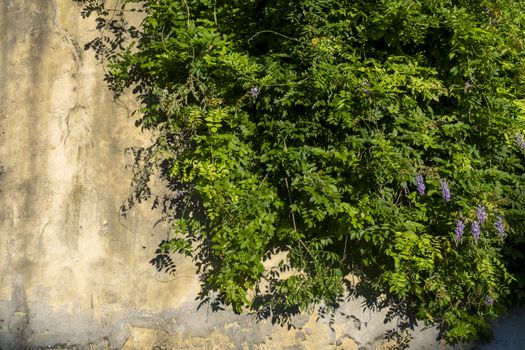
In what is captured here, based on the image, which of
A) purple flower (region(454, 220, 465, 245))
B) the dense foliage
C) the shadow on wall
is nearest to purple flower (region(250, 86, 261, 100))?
the dense foliage

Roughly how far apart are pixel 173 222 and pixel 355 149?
1445mm

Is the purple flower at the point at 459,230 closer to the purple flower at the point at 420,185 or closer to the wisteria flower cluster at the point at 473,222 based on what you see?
the wisteria flower cluster at the point at 473,222

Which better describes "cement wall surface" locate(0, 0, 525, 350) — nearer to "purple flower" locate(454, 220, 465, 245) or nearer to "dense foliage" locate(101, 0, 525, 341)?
"dense foliage" locate(101, 0, 525, 341)

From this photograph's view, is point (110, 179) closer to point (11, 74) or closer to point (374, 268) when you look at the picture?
point (11, 74)

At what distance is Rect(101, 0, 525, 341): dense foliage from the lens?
3793mm

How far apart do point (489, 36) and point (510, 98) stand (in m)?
0.51

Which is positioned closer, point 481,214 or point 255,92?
point 481,214

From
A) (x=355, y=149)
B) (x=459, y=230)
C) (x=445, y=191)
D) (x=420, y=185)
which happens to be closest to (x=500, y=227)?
(x=459, y=230)

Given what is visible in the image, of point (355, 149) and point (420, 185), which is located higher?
point (355, 149)

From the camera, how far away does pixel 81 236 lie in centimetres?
428

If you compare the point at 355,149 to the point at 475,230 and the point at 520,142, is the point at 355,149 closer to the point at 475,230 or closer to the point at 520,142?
the point at 475,230

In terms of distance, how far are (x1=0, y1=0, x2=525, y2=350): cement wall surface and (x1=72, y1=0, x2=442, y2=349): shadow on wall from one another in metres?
0.04

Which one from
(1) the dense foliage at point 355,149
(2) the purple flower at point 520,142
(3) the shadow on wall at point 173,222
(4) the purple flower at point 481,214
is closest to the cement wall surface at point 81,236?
(3) the shadow on wall at point 173,222

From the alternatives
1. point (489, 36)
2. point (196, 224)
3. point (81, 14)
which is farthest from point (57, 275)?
point (489, 36)
